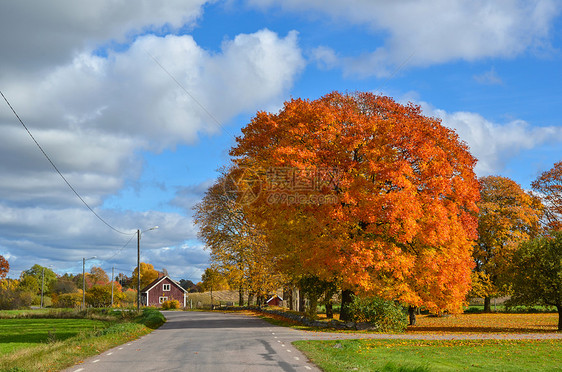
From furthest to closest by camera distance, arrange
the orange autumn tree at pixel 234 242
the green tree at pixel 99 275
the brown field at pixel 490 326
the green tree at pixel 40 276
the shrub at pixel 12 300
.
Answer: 1. the green tree at pixel 99 275
2. the green tree at pixel 40 276
3. the shrub at pixel 12 300
4. the orange autumn tree at pixel 234 242
5. the brown field at pixel 490 326

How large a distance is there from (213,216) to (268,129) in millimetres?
26069

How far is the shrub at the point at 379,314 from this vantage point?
2792 cm

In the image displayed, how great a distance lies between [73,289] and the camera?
5167 inches

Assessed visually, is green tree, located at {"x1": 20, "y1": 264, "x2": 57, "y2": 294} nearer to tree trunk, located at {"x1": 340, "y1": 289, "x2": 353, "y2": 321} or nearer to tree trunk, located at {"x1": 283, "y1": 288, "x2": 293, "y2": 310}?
tree trunk, located at {"x1": 283, "y1": 288, "x2": 293, "y2": 310}

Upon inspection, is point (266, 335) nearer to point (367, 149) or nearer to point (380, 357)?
point (380, 357)

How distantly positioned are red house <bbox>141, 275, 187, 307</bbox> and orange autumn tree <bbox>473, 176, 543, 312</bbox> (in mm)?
63924

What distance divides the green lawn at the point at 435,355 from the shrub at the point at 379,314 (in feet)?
19.3

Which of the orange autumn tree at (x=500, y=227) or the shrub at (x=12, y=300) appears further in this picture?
the shrub at (x=12, y=300)

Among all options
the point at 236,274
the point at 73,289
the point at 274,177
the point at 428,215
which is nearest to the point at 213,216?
the point at 236,274

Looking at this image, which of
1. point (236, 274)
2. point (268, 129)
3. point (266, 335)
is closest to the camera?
point (266, 335)

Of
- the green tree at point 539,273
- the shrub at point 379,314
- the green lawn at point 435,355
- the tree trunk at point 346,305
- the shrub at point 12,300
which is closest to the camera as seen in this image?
the green lawn at point 435,355
